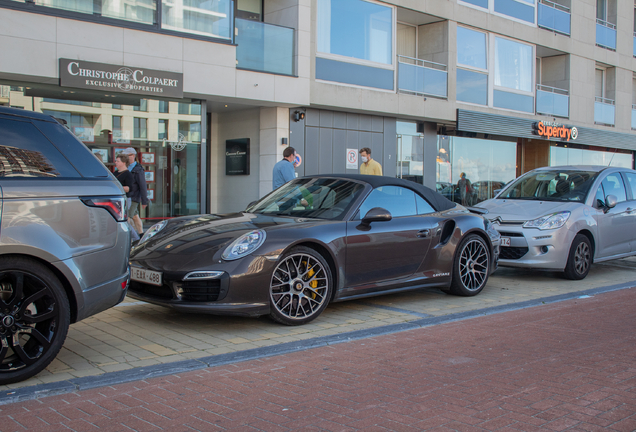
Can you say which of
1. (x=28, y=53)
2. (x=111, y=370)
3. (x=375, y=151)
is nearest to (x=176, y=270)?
(x=111, y=370)

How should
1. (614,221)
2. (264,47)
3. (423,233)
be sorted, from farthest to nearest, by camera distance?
(264,47)
(614,221)
(423,233)

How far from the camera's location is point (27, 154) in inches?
155

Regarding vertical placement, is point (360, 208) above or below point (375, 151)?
below

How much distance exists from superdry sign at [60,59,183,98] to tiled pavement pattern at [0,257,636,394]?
7.01 meters

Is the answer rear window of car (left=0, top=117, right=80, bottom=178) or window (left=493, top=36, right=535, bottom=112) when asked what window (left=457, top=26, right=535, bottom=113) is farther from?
rear window of car (left=0, top=117, right=80, bottom=178)

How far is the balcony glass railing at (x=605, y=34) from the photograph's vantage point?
25842 millimetres

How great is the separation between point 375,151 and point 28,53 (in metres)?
9.97

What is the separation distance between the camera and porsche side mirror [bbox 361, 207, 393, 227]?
5.94 meters

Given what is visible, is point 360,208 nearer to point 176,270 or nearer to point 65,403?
point 176,270

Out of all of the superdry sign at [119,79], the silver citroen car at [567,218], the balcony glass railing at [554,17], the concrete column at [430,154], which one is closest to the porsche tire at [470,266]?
the silver citroen car at [567,218]

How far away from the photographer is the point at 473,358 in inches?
179

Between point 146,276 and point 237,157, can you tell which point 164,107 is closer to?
point 237,157

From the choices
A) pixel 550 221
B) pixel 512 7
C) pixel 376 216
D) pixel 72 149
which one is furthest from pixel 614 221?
pixel 512 7

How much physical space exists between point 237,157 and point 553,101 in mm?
13541
